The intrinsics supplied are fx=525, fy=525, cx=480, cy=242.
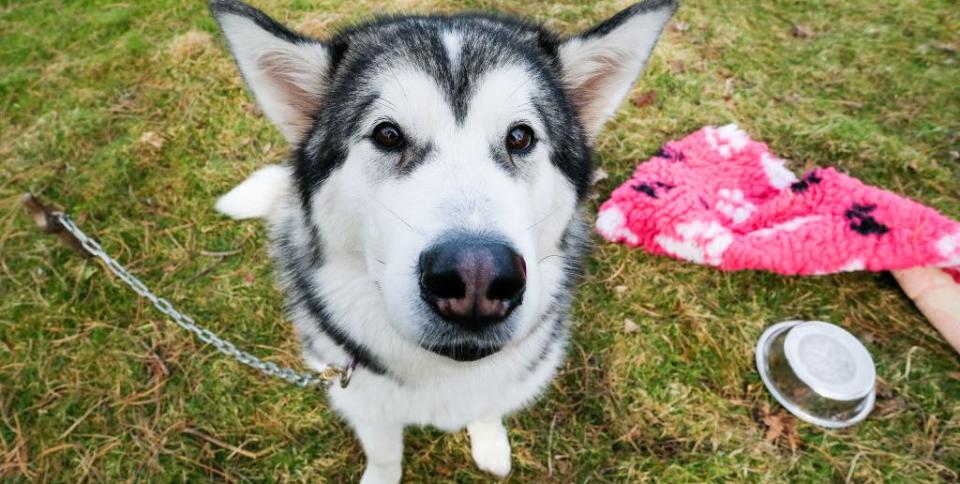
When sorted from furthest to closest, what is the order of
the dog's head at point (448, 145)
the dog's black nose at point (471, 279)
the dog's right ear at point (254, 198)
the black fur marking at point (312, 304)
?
1. the dog's right ear at point (254, 198)
2. the black fur marking at point (312, 304)
3. the dog's head at point (448, 145)
4. the dog's black nose at point (471, 279)

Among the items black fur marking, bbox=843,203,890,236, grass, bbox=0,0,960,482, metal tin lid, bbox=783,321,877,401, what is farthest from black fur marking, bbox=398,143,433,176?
Result: black fur marking, bbox=843,203,890,236

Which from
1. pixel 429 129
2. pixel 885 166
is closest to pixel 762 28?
pixel 885 166

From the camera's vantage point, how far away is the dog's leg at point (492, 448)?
116 inches

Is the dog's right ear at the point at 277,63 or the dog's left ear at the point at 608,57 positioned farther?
the dog's left ear at the point at 608,57

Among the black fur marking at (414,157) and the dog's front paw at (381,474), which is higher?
the black fur marking at (414,157)

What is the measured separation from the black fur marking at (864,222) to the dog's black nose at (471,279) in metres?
3.03

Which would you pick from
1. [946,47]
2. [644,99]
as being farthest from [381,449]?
[946,47]

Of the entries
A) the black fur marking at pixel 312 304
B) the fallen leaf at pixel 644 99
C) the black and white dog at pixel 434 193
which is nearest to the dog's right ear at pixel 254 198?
the black and white dog at pixel 434 193

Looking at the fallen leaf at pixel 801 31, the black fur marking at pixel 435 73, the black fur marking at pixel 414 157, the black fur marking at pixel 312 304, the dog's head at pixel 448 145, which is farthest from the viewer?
the fallen leaf at pixel 801 31

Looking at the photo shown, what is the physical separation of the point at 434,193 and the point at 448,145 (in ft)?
0.86

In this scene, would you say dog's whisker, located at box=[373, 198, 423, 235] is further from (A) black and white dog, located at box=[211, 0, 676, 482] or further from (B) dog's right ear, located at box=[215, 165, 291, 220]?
(B) dog's right ear, located at box=[215, 165, 291, 220]

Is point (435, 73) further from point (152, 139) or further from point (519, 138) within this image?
point (152, 139)

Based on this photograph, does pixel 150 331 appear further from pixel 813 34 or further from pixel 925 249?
pixel 813 34

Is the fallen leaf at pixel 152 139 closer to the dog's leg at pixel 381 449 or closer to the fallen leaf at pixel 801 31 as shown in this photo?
the dog's leg at pixel 381 449
